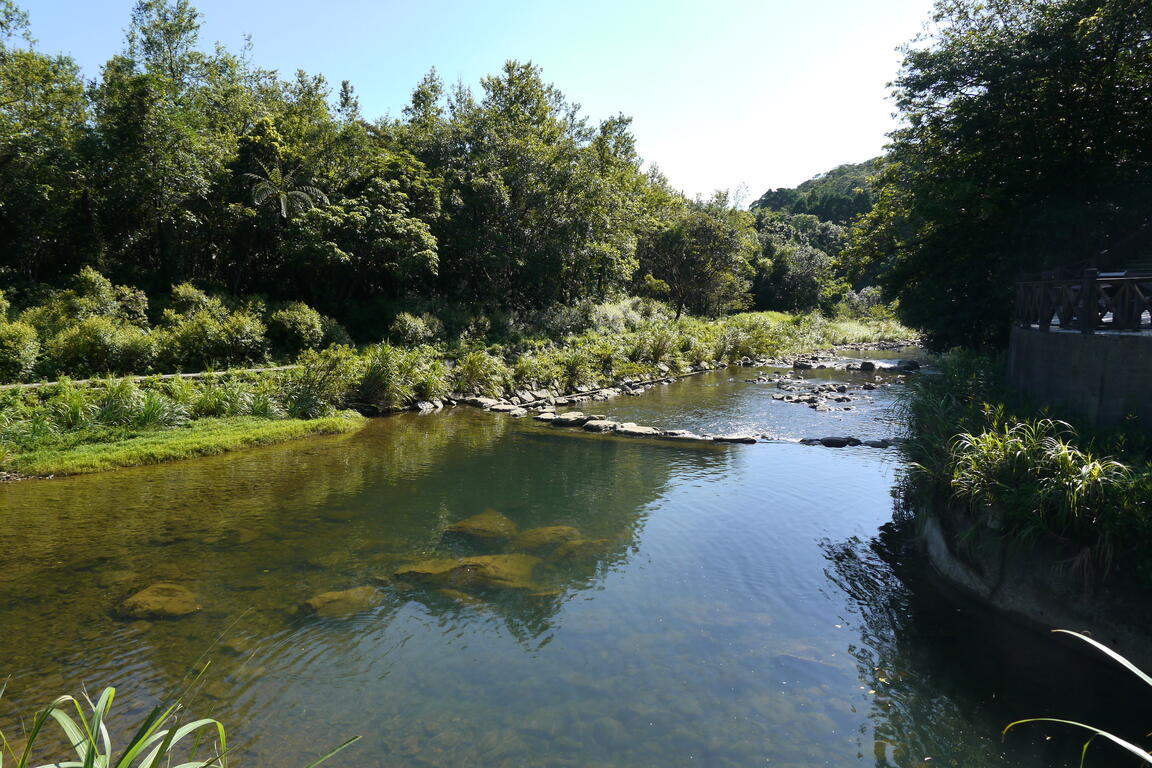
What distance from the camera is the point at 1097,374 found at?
8352mm

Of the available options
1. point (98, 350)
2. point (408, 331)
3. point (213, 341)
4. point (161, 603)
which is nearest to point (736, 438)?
point (161, 603)

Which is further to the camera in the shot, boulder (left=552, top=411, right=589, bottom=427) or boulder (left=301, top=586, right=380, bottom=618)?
boulder (left=552, top=411, right=589, bottom=427)

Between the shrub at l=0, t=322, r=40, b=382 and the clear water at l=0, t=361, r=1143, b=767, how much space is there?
6141 millimetres

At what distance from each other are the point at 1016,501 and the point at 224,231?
95.9 feet

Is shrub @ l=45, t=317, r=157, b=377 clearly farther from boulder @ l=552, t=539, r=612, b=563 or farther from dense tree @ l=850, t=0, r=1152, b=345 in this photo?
dense tree @ l=850, t=0, r=1152, b=345

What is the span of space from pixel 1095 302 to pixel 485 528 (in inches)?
361

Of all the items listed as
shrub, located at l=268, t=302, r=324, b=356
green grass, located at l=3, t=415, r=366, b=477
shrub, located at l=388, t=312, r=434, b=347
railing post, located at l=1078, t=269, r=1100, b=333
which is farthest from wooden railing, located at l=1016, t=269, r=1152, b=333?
shrub, located at l=268, t=302, r=324, b=356

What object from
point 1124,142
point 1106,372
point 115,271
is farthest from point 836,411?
point 115,271

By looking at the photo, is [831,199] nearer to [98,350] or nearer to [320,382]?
[320,382]

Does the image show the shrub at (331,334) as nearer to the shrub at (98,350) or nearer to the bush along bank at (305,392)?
the bush along bank at (305,392)

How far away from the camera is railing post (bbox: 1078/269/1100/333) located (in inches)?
335

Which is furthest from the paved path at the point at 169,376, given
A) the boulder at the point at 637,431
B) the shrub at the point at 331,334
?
the boulder at the point at 637,431

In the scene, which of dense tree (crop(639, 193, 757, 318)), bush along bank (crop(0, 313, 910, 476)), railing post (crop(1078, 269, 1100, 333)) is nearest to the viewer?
railing post (crop(1078, 269, 1100, 333))

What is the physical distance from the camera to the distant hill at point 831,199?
8868 centimetres
